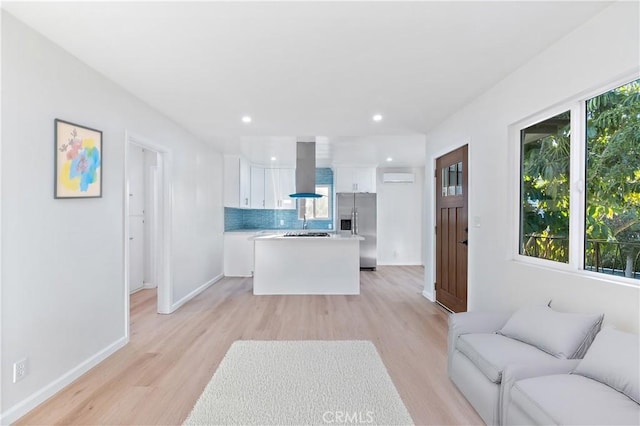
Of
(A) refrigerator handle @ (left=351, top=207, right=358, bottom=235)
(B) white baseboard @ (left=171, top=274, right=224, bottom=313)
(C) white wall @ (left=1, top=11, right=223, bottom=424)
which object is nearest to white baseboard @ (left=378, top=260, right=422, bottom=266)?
(A) refrigerator handle @ (left=351, top=207, right=358, bottom=235)

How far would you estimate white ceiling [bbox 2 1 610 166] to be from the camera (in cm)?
196

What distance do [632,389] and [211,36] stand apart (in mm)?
2936

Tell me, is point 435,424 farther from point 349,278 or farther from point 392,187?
point 392,187

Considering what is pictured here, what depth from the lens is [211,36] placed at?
2.22 metres

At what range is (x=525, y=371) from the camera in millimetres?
1718

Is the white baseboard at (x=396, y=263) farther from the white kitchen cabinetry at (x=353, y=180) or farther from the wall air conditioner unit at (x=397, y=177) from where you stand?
the wall air conditioner unit at (x=397, y=177)

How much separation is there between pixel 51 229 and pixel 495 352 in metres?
2.98

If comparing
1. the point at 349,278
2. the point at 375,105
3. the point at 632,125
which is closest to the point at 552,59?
the point at 632,125

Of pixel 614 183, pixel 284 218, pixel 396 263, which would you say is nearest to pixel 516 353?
pixel 614 183

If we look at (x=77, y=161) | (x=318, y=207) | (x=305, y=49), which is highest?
(x=305, y=49)

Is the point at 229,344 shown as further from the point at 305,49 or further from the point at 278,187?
the point at 278,187

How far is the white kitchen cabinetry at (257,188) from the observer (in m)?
7.32

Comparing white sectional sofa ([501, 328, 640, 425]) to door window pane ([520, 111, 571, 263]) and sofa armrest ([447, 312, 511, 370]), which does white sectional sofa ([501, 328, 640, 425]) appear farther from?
door window pane ([520, 111, 571, 263])

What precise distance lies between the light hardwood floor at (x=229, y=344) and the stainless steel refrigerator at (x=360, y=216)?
1.98 metres
